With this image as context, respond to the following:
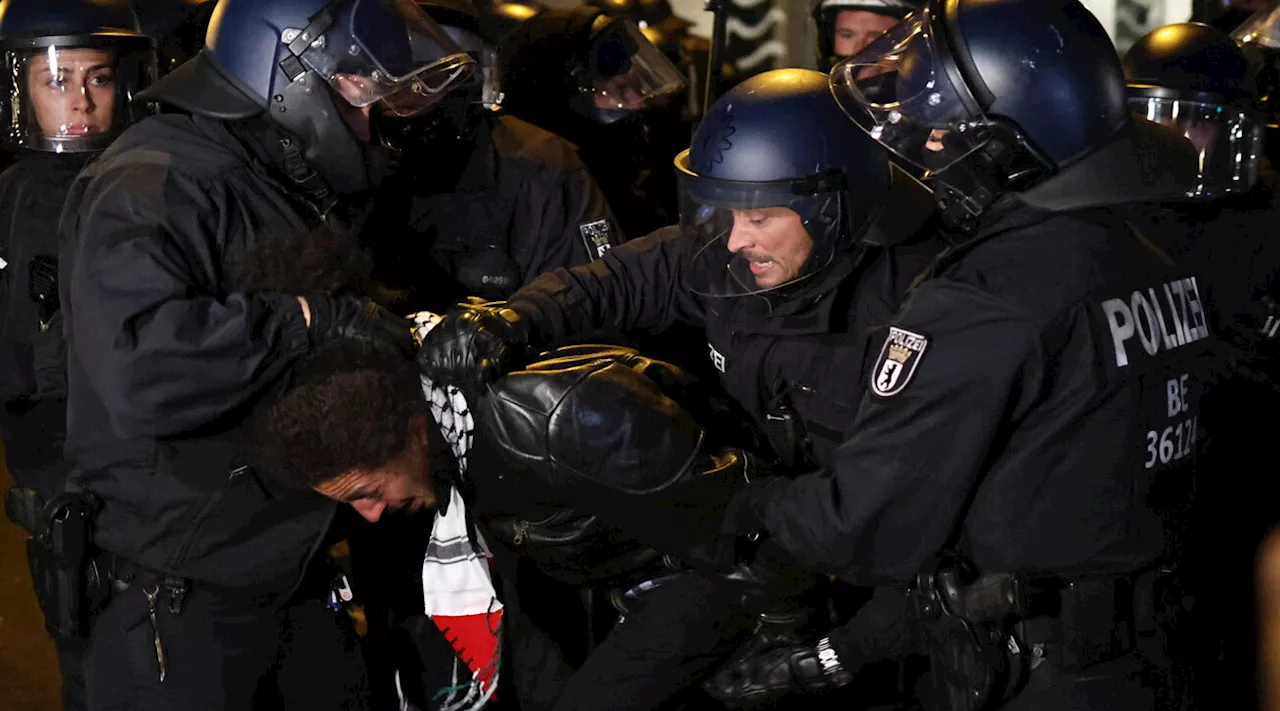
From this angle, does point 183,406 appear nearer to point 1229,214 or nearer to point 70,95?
point 70,95

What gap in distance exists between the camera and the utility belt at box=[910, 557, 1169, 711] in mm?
2240

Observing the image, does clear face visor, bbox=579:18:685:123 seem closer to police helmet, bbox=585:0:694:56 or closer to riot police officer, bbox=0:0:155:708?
police helmet, bbox=585:0:694:56

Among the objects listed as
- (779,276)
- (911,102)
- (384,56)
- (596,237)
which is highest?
(911,102)

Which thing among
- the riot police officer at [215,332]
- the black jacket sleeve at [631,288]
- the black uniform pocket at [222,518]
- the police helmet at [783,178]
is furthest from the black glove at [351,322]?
the police helmet at [783,178]

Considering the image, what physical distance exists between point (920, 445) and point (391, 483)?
3.45ft

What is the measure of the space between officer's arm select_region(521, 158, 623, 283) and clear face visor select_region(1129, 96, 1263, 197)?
148 centimetres

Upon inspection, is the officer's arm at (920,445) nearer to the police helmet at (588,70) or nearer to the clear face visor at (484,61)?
the clear face visor at (484,61)

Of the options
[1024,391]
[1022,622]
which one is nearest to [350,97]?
[1024,391]

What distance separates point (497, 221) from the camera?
372 centimetres

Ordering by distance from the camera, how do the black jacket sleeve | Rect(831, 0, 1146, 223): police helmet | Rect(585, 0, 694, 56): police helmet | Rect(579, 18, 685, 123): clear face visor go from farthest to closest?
Rect(585, 0, 694, 56): police helmet, Rect(579, 18, 685, 123): clear face visor, the black jacket sleeve, Rect(831, 0, 1146, 223): police helmet

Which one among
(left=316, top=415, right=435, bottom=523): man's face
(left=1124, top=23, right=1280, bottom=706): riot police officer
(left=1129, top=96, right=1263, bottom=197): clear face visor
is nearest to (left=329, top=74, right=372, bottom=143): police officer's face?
(left=316, top=415, right=435, bottom=523): man's face

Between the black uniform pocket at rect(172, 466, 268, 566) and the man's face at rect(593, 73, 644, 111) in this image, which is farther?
the man's face at rect(593, 73, 644, 111)

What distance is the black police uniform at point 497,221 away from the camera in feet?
12.1

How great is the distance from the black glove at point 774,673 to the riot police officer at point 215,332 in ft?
2.77
